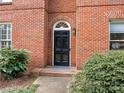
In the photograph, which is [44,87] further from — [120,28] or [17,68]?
[120,28]

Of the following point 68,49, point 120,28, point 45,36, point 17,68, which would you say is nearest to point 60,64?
point 68,49

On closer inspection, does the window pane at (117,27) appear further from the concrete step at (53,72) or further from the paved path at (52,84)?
the paved path at (52,84)

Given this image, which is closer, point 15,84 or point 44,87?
point 44,87

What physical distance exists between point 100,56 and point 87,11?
4.83 m

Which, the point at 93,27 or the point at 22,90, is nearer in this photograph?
the point at 22,90

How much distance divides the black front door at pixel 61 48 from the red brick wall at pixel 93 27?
4.63ft

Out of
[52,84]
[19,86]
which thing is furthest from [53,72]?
[19,86]

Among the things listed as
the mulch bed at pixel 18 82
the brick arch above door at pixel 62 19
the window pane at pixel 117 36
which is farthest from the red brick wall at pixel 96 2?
the mulch bed at pixel 18 82

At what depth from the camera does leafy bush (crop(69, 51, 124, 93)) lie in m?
6.25

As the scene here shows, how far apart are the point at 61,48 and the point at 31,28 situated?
6.97 ft

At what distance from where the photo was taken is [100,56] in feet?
23.2

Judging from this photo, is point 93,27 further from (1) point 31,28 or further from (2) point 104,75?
(2) point 104,75

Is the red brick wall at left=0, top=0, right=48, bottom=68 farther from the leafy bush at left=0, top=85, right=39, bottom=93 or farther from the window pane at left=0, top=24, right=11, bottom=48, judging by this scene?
the leafy bush at left=0, top=85, right=39, bottom=93

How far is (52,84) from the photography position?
365 inches
